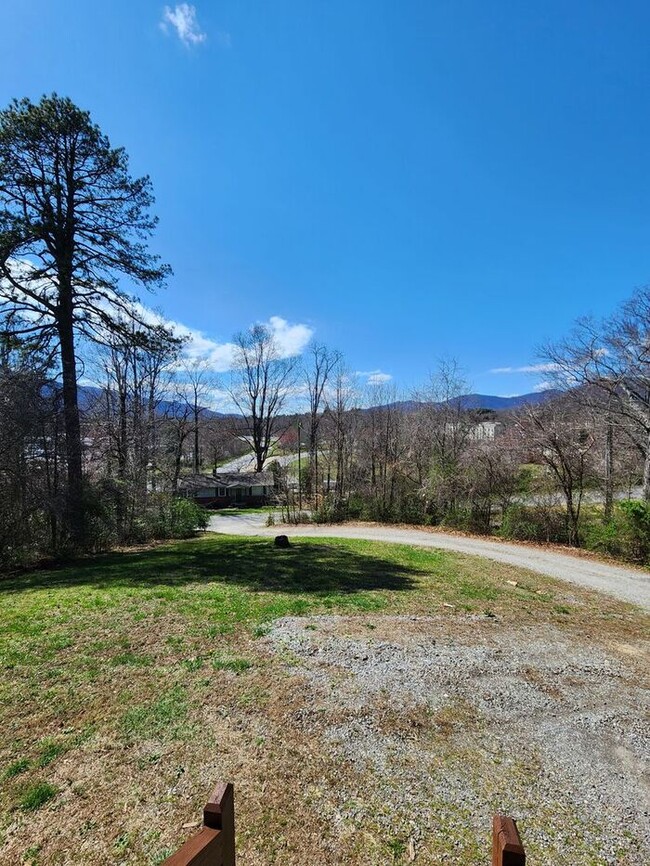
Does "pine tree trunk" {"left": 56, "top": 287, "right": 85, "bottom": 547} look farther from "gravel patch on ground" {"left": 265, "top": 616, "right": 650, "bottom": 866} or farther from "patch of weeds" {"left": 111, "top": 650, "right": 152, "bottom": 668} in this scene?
"gravel patch on ground" {"left": 265, "top": 616, "right": 650, "bottom": 866}

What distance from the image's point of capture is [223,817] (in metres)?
1.27

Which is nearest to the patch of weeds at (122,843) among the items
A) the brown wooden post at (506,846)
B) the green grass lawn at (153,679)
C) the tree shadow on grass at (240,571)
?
the green grass lawn at (153,679)

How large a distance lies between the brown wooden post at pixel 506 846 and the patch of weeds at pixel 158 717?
2784 mm

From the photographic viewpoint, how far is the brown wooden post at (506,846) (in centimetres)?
109

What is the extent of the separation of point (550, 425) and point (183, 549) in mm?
12074

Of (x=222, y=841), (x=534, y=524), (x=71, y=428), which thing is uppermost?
(x=71, y=428)

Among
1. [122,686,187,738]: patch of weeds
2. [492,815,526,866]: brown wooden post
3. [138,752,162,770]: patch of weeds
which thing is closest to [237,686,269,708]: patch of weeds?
[122,686,187,738]: patch of weeds

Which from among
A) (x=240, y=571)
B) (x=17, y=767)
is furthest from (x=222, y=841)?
(x=240, y=571)

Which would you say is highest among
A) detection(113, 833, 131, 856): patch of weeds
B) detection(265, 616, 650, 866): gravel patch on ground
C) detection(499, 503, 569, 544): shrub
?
detection(113, 833, 131, 856): patch of weeds

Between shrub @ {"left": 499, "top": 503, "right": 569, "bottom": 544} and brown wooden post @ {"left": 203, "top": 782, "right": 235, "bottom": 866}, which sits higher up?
brown wooden post @ {"left": 203, "top": 782, "right": 235, "bottom": 866}

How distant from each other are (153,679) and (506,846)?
146 inches

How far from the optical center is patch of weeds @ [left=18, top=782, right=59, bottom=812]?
7.84 ft

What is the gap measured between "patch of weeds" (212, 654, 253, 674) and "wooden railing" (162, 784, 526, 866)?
302cm

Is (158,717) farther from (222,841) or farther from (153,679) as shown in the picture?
(222,841)
